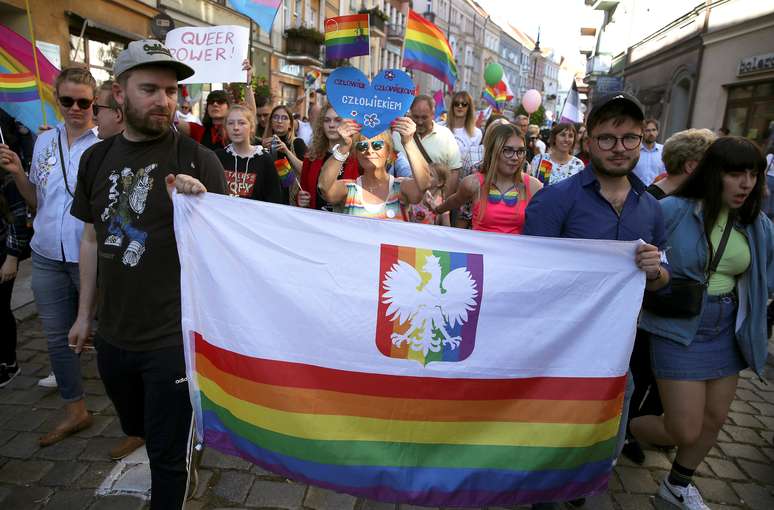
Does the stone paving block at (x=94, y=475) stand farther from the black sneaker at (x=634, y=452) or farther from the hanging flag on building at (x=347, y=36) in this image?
the hanging flag on building at (x=347, y=36)

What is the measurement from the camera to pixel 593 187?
2549 millimetres

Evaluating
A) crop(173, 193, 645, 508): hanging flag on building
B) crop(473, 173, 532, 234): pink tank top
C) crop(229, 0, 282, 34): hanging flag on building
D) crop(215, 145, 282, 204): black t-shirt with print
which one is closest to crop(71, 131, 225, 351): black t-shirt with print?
crop(173, 193, 645, 508): hanging flag on building

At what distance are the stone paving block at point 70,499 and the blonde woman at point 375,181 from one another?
214cm

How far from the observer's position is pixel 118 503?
2.76 metres

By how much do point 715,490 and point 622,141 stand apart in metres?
2.11

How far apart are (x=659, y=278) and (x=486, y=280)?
81 centimetres

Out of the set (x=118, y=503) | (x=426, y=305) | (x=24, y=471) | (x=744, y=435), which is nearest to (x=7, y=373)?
(x=24, y=471)

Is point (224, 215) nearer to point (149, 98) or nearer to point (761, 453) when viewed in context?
point (149, 98)

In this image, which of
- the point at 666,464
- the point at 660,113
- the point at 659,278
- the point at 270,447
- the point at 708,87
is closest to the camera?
the point at 270,447

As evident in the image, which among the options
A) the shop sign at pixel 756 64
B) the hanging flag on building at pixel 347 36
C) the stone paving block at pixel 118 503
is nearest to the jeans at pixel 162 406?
the stone paving block at pixel 118 503

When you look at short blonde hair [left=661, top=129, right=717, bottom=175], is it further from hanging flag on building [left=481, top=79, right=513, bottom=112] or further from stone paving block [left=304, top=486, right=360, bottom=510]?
hanging flag on building [left=481, top=79, right=513, bottom=112]

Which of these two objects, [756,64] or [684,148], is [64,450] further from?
[756,64]

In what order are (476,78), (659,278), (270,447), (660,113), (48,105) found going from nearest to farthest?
(270,447) < (659,278) < (48,105) < (660,113) < (476,78)

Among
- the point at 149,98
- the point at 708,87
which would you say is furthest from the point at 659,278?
the point at 708,87
